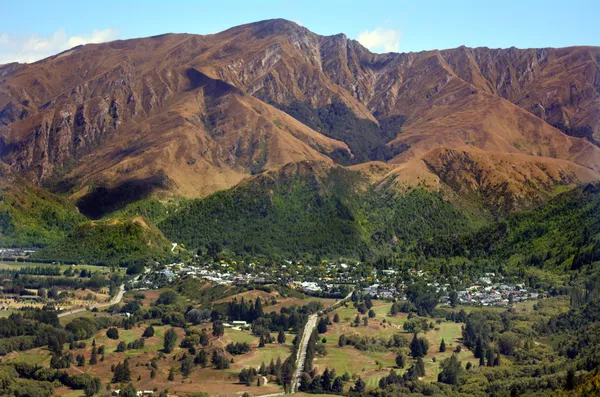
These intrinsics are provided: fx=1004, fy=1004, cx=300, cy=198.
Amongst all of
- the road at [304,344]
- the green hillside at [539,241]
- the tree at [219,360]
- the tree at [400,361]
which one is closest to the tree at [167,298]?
the road at [304,344]

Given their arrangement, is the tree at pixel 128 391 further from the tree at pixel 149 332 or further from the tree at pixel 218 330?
the tree at pixel 218 330

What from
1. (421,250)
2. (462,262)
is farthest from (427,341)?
(421,250)

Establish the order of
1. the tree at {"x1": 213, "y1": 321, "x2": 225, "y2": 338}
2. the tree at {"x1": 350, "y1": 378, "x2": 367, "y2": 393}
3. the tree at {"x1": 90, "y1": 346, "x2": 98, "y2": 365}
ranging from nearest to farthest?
the tree at {"x1": 350, "y1": 378, "x2": 367, "y2": 393}, the tree at {"x1": 90, "y1": 346, "x2": 98, "y2": 365}, the tree at {"x1": 213, "y1": 321, "x2": 225, "y2": 338}

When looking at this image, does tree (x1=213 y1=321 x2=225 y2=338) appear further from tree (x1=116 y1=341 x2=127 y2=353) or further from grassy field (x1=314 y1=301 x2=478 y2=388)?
grassy field (x1=314 y1=301 x2=478 y2=388)

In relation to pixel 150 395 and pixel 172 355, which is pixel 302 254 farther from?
pixel 150 395

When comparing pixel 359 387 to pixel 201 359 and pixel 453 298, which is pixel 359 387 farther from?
pixel 453 298

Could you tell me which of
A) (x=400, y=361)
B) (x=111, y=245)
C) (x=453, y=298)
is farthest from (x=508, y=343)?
(x=111, y=245)

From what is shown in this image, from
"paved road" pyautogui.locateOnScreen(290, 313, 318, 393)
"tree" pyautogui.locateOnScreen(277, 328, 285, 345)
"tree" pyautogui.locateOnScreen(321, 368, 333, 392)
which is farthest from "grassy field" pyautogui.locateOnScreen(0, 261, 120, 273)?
"tree" pyautogui.locateOnScreen(321, 368, 333, 392)
